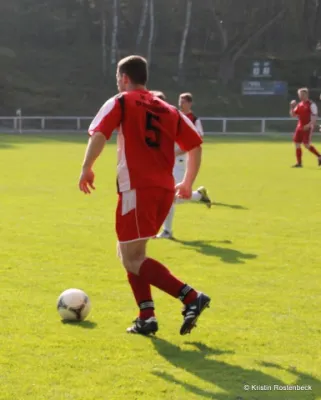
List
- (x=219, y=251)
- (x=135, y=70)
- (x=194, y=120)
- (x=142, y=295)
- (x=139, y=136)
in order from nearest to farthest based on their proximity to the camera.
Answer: (x=139, y=136) → (x=135, y=70) → (x=142, y=295) → (x=219, y=251) → (x=194, y=120)

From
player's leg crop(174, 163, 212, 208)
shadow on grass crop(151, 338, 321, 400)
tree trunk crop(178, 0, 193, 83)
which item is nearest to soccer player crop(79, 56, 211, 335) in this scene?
shadow on grass crop(151, 338, 321, 400)

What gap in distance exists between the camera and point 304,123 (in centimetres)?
2395

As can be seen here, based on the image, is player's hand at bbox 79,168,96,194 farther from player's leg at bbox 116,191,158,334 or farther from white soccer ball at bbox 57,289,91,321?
white soccer ball at bbox 57,289,91,321

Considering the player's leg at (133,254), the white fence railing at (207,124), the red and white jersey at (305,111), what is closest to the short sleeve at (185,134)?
the player's leg at (133,254)

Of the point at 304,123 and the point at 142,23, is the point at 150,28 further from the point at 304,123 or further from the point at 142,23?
the point at 304,123

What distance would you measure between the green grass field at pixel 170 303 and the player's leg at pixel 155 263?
270 millimetres

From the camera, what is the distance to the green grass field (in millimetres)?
5223

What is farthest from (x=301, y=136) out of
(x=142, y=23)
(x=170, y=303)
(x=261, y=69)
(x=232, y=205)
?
(x=142, y=23)

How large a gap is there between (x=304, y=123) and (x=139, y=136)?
60.8 ft

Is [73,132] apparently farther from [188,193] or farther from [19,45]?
[188,193]

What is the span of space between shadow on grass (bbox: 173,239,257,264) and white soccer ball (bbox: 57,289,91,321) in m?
3.09

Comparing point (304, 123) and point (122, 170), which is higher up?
point (122, 170)

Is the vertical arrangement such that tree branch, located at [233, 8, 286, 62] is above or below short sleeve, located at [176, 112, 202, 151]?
above

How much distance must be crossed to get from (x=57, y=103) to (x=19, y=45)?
951cm
